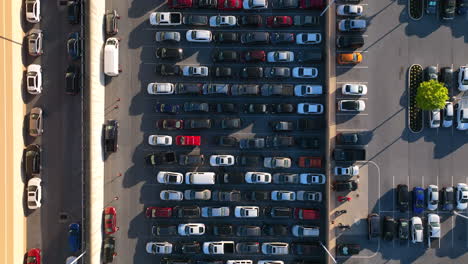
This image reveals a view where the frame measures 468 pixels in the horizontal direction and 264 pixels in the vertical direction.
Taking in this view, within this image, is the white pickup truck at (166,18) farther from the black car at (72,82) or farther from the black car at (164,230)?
the black car at (164,230)

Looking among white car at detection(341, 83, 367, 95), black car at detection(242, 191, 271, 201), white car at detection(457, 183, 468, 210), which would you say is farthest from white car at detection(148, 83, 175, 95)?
white car at detection(457, 183, 468, 210)

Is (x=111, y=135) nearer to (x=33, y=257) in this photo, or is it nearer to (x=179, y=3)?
(x=33, y=257)

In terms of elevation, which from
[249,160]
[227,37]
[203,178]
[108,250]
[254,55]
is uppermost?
[227,37]

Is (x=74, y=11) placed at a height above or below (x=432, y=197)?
above

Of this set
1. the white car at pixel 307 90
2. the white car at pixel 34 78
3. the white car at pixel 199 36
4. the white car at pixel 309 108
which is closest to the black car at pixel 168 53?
the white car at pixel 199 36

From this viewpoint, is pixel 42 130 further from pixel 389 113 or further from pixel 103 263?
pixel 389 113

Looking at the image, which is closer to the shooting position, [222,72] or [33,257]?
[33,257]

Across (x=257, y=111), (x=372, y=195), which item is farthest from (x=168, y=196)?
(x=372, y=195)

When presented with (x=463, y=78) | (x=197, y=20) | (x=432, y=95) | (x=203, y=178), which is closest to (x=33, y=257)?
(x=203, y=178)
